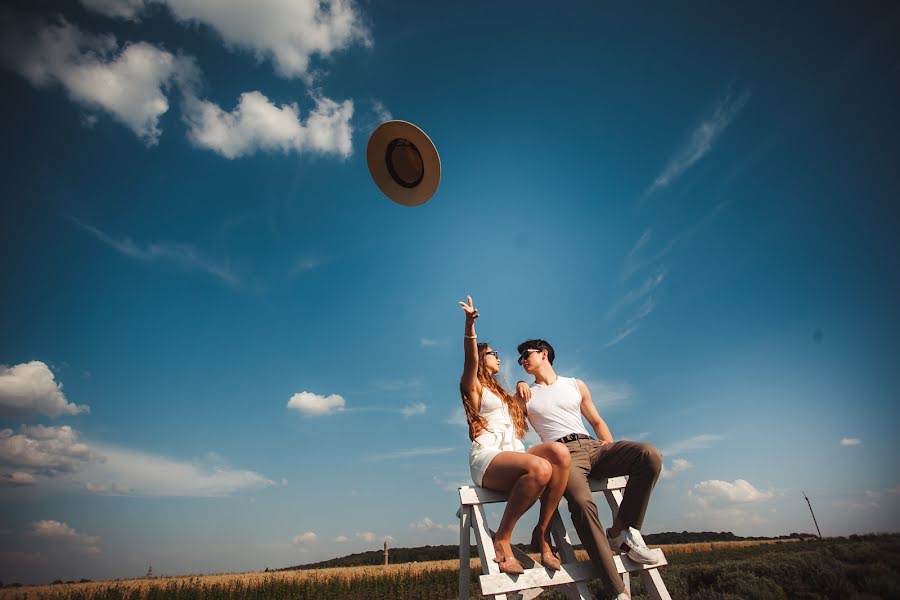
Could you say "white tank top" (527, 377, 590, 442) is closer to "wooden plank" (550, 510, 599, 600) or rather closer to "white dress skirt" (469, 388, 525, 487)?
"white dress skirt" (469, 388, 525, 487)

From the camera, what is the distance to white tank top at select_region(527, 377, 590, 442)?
358 centimetres

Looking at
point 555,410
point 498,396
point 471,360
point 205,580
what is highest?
point 471,360

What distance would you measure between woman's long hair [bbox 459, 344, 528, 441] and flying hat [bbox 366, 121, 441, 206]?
176 cm

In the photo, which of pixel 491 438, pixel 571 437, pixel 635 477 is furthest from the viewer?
pixel 571 437

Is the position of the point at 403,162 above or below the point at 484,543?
above

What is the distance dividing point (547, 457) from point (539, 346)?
4.76ft

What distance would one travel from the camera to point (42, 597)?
1872 centimetres

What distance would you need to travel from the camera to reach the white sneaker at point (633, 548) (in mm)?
2803

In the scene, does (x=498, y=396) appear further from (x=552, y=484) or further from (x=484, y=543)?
(x=484, y=543)

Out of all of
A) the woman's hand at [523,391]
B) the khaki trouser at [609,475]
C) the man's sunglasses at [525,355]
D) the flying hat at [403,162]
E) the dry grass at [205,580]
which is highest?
the flying hat at [403,162]

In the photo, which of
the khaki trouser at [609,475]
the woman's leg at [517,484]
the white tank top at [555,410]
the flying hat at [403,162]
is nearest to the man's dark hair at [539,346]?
the white tank top at [555,410]

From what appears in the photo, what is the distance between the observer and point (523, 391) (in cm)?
388

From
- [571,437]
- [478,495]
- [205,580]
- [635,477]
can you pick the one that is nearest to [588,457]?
[571,437]

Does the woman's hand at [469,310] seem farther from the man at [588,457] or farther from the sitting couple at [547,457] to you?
the man at [588,457]
